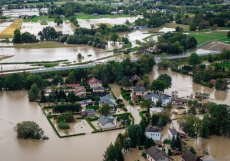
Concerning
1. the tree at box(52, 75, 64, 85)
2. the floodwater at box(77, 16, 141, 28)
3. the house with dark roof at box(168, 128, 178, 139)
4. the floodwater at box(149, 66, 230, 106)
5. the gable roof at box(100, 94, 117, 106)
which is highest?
the floodwater at box(77, 16, 141, 28)

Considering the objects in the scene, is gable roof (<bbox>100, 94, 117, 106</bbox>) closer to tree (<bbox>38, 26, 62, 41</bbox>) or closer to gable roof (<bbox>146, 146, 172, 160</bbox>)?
gable roof (<bbox>146, 146, 172, 160</bbox>)

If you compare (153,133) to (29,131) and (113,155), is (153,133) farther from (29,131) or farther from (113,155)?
(29,131)

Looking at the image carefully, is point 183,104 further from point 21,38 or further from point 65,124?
point 21,38

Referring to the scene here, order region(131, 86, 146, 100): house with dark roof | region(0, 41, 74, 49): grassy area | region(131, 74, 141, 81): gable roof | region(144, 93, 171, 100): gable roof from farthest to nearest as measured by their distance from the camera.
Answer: region(0, 41, 74, 49): grassy area
region(131, 74, 141, 81): gable roof
region(131, 86, 146, 100): house with dark roof
region(144, 93, 171, 100): gable roof

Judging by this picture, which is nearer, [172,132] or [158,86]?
[172,132]

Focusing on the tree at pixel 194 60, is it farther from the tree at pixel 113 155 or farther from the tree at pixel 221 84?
the tree at pixel 113 155

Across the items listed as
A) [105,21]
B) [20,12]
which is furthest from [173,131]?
[20,12]

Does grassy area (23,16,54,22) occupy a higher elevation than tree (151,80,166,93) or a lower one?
higher

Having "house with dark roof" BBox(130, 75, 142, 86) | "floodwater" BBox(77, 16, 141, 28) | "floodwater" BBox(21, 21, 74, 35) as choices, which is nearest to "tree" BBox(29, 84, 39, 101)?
"house with dark roof" BBox(130, 75, 142, 86)
